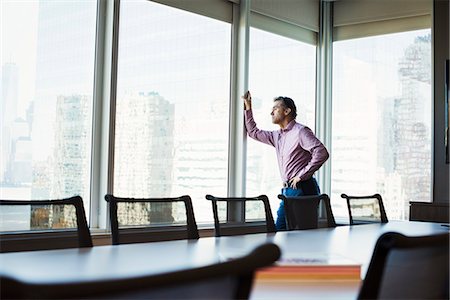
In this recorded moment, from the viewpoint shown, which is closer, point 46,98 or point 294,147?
point 46,98

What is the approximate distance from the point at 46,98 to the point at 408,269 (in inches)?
124

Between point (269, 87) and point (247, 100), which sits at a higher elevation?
point (269, 87)

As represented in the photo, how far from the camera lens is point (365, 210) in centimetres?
374

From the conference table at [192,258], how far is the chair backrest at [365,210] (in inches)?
28.6

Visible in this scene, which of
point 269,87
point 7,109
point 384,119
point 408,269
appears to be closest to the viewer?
point 408,269

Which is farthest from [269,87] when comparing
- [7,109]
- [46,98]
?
[7,109]

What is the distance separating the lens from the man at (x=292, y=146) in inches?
182

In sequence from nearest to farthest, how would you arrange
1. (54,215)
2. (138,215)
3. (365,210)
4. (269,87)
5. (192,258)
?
(192,258) < (54,215) < (138,215) < (365,210) < (269,87)

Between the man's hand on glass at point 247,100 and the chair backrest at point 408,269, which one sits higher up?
the man's hand on glass at point 247,100

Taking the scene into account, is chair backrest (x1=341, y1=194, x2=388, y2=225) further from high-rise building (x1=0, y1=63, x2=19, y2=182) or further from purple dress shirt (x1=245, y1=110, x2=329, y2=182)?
high-rise building (x1=0, y1=63, x2=19, y2=182)

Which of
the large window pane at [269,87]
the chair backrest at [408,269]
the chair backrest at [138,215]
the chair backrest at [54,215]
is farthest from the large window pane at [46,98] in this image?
the chair backrest at [408,269]

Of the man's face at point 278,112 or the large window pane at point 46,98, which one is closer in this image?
the large window pane at point 46,98

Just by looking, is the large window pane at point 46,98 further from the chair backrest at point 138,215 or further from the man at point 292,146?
the man at point 292,146

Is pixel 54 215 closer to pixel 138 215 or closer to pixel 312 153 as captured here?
pixel 138 215
